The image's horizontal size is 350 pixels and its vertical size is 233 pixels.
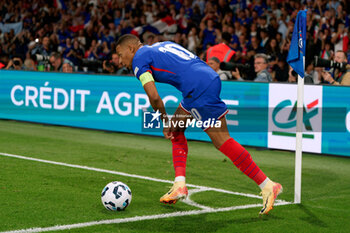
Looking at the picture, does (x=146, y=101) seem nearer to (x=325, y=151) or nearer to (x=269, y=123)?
(x=269, y=123)

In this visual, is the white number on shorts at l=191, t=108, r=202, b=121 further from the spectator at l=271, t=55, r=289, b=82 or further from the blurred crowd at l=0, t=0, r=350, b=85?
the spectator at l=271, t=55, r=289, b=82

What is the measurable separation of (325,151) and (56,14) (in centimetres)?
1758

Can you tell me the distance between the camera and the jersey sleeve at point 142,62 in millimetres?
5992

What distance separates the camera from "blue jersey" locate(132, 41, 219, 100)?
6.11 metres

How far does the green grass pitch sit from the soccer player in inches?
14.7

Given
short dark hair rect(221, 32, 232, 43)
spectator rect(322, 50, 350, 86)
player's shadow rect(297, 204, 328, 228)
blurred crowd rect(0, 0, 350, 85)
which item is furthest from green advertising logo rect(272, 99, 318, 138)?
short dark hair rect(221, 32, 232, 43)

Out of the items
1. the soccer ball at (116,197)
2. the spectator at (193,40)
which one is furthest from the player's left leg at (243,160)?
the spectator at (193,40)

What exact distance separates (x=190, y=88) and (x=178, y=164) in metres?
0.97

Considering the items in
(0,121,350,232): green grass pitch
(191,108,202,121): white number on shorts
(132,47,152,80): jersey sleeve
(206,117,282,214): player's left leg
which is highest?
(132,47,152,80): jersey sleeve

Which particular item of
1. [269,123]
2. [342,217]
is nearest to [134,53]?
[342,217]

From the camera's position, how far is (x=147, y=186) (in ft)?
25.0

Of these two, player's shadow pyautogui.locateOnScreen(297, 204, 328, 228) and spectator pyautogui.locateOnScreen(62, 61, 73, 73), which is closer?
player's shadow pyautogui.locateOnScreen(297, 204, 328, 228)

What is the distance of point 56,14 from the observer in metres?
24.9

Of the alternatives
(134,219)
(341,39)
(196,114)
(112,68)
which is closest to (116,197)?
(134,219)
